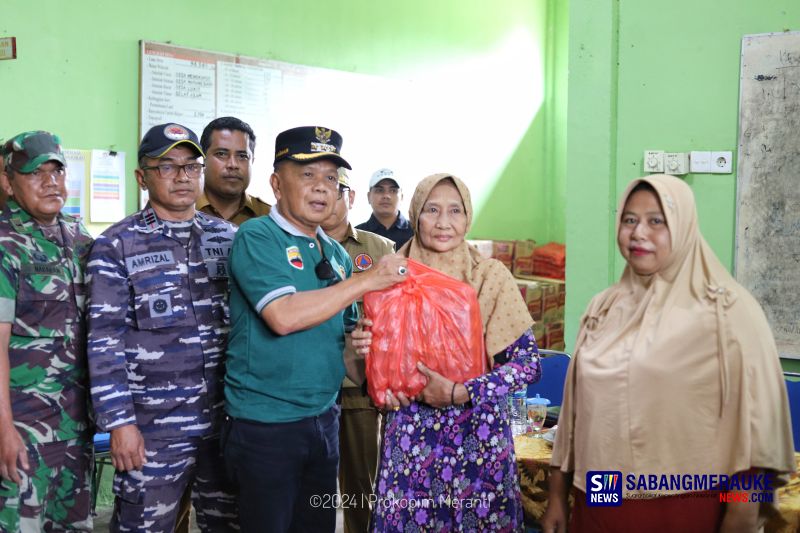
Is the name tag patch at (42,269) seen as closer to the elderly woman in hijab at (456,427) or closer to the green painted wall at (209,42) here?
the elderly woman in hijab at (456,427)

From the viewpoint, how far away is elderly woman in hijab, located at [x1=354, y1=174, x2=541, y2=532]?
1972 millimetres

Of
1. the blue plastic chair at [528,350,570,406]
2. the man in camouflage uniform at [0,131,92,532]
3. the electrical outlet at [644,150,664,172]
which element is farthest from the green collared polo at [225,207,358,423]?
the electrical outlet at [644,150,664,172]

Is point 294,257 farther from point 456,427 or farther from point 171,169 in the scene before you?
point 456,427

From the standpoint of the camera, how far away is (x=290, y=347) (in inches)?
78.7

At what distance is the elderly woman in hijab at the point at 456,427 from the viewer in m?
1.97

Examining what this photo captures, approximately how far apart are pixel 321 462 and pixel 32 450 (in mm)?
962

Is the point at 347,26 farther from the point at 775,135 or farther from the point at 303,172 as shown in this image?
the point at 303,172

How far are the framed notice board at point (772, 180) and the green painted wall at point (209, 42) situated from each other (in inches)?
117

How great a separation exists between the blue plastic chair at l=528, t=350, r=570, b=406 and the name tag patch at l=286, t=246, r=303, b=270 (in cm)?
165

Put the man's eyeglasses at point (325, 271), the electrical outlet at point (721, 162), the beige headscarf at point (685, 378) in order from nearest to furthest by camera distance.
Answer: the beige headscarf at point (685, 378) → the man's eyeglasses at point (325, 271) → the electrical outlet at point (721, 162)

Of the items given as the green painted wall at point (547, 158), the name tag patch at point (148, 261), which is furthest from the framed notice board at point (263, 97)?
the name tag patch at point (148, 261)

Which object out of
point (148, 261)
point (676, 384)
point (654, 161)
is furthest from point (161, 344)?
point (654, 161)

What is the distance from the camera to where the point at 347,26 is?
5.53 metres

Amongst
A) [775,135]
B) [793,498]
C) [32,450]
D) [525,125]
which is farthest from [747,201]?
[525,125]
